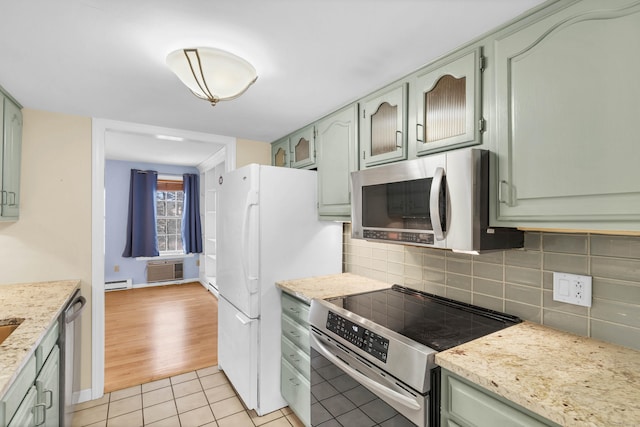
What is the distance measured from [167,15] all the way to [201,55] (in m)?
0.21

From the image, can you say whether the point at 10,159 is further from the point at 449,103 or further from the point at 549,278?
the point at 549,278

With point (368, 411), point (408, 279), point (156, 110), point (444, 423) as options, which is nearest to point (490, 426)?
point (444, 423)

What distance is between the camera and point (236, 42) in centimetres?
136

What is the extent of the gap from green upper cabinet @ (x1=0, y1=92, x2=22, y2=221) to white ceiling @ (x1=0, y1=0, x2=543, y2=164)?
0.11 m

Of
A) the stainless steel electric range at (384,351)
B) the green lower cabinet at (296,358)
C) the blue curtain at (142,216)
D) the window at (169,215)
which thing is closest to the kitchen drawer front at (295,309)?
the green lower cabinet at (296,358)

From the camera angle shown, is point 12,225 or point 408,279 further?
point 12,225

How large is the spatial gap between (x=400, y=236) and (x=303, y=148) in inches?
53.5

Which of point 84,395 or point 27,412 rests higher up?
point 27,412

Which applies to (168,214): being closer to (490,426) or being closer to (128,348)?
(128,348)

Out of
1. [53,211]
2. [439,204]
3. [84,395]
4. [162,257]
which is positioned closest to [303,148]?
[439,204]

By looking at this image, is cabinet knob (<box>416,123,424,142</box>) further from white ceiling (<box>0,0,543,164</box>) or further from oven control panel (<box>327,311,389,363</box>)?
oven control panel (<box>327,311,389,363</box>)

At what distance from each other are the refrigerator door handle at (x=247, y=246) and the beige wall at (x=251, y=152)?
3.36 feet

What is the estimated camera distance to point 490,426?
38.7 inches

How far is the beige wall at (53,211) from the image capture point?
216 cm
